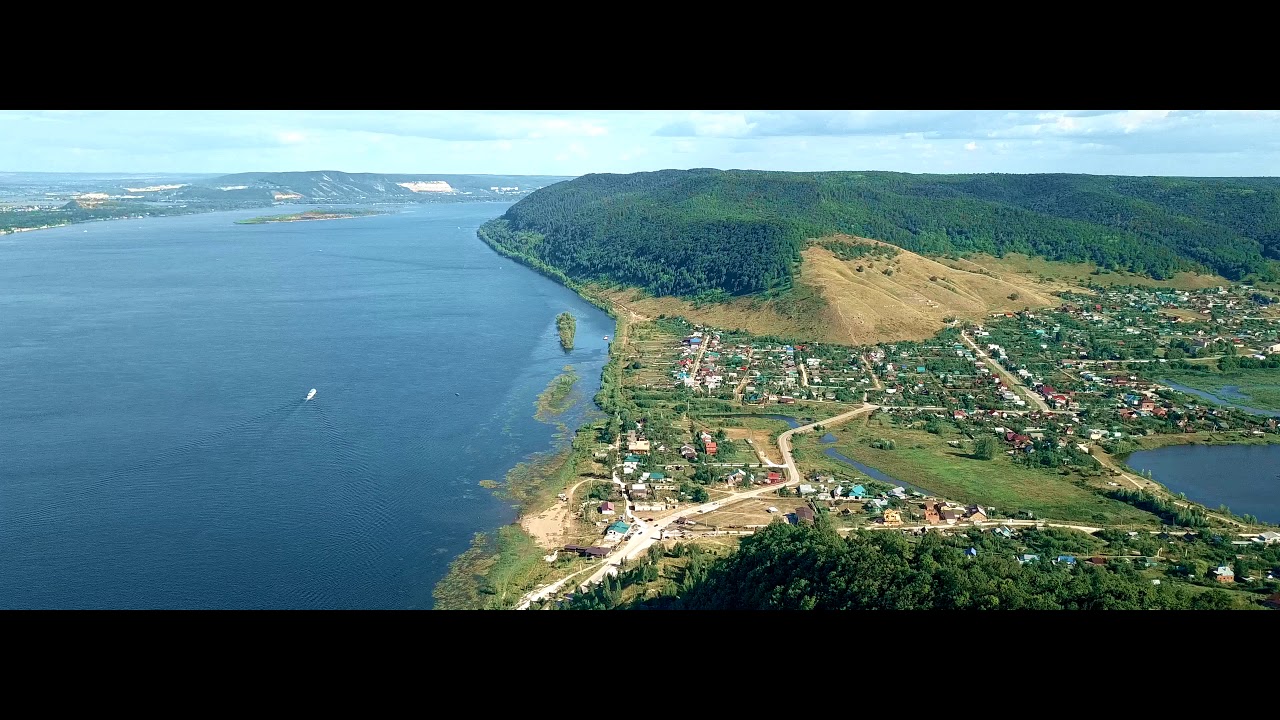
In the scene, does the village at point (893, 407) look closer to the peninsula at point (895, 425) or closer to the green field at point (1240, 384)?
the peninsula at point (895, 425)

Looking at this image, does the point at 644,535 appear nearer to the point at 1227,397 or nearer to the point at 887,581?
the point at 887,581

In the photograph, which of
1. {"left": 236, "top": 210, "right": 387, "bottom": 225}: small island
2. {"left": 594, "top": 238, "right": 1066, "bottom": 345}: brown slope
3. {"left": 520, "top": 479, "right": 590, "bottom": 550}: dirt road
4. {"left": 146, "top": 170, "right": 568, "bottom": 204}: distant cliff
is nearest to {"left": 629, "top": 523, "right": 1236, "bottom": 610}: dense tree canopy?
{"left": 520, "top": 479, "right": 590, "bottom": 550}: dirt road

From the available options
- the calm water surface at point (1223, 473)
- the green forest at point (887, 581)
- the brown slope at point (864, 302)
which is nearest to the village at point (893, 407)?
the calm water surface at point (1223, 473)

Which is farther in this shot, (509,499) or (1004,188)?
(1004,188)

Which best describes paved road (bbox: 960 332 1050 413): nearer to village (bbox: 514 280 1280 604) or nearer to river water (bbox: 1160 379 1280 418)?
village (bbox: 514 280 1280 604)
